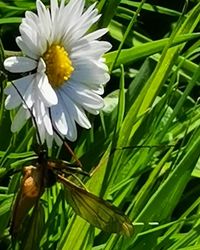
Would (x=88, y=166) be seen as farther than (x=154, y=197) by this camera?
Yes

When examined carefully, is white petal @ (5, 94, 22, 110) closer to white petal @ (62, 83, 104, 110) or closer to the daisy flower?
the daisy flower

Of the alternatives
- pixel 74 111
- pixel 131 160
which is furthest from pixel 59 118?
pixel 131 160

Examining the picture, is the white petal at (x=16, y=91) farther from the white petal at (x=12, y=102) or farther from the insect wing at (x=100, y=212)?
the insect wing at (x=100, y=212)

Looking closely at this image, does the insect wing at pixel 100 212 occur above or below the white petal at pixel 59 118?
below

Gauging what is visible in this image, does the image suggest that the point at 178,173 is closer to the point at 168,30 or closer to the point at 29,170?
the point at 29,170

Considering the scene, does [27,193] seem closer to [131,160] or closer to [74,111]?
[74,111]

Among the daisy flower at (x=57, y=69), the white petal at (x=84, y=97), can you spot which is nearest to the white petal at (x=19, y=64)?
the daisy flower at (x=57, y=69)

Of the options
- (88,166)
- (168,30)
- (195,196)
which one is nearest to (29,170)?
(88,166)
